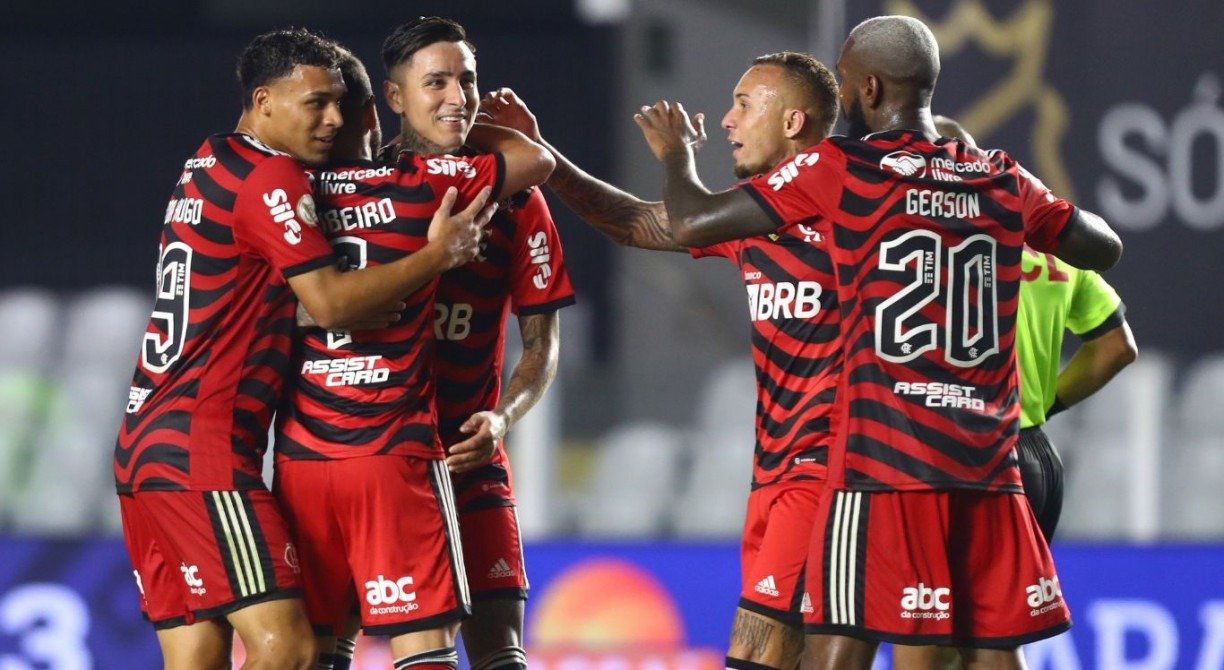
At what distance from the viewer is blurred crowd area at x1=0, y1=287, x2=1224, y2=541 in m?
7.10

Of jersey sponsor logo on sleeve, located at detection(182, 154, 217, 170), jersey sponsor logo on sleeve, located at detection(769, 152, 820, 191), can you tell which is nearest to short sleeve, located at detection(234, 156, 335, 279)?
jersey sponsor logo on sleeve, located at detection(182, 154, 217, 170)

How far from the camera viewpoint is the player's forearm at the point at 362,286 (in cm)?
397

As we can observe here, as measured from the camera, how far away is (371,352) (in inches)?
163

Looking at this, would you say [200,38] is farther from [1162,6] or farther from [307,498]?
[307,498]

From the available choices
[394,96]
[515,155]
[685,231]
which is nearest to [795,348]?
[685,231]

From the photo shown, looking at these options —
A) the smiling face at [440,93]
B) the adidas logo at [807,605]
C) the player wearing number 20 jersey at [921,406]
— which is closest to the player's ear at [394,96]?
the smiling face at [440,93]

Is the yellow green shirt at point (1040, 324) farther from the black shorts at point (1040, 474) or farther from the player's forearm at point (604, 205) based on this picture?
the player's forearm at point (604, 205)

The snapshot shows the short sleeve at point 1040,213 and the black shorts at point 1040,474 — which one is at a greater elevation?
the short sleeve at point 1040,213

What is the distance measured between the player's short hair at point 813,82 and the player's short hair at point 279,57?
1110mm

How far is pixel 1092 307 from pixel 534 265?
5.36 feet

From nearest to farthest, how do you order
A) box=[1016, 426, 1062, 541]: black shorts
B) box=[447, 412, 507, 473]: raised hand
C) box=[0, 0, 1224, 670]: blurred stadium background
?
box=[447, 412, 507, 473]: raised hand → box=[1016, 426, 1062, 541]: black shorts → box=[0, 0, 1224, 670]: blurred stadium background

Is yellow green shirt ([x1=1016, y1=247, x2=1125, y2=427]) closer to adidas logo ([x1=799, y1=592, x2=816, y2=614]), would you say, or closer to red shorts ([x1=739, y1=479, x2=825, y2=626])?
red shorts ([x1=739, y1=479, x2=825, y2=626])

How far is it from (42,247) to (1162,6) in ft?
28.6

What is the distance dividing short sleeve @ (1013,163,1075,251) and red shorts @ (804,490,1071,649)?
1.96ft
